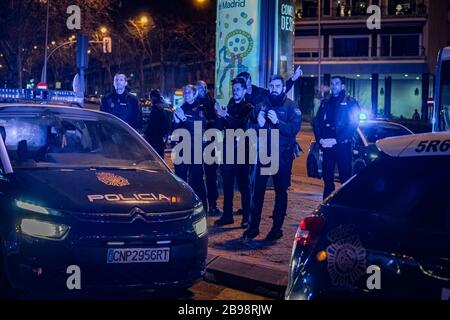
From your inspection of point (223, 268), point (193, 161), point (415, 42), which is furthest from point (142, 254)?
point (415, 42)

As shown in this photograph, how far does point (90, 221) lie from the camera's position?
5.10 m

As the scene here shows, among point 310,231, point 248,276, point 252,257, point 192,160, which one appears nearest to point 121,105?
point 192,160

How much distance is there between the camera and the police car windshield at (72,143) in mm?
6070

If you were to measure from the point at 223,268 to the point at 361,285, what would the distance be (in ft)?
11.8

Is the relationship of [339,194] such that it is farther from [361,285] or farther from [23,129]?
[23,129]

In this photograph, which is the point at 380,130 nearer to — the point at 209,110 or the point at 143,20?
the point at 209,110

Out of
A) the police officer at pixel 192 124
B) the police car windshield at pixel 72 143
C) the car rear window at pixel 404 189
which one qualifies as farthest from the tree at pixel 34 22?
the car rear window at pixel 404 189

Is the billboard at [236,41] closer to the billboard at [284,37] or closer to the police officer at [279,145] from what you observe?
the billboard at [284,37]

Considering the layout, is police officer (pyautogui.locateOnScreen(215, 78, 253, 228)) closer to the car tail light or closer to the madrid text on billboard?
the madrid text on billboard

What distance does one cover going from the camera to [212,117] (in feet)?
31.2

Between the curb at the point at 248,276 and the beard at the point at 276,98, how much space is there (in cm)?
197

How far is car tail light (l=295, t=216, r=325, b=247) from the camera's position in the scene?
3.61m

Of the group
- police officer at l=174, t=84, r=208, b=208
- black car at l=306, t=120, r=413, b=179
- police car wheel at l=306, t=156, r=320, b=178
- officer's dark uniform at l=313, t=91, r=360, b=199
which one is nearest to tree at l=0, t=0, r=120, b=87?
police car wheel at l=306, t=156, r=320, b=178

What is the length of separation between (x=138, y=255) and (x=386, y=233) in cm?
242
